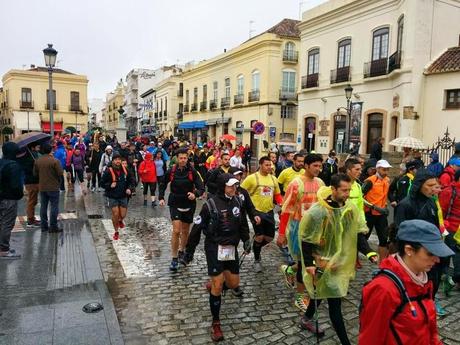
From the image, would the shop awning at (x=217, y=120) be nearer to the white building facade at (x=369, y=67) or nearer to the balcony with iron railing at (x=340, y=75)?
the white building facade at (x=369, y=67)

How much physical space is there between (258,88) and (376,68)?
1235cm

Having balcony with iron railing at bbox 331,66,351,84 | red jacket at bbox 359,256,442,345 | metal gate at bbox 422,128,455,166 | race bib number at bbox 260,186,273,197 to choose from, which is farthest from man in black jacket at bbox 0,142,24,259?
balcony with iron railing at bbox 331,66,351,84

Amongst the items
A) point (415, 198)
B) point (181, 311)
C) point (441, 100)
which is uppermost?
point (441, 100)

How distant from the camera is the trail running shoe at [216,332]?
14.0ft

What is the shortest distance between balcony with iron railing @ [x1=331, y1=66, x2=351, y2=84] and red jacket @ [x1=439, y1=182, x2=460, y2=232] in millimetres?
17820

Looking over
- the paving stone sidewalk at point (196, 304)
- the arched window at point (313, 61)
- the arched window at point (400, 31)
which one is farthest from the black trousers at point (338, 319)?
the arched window at point (313, 61)

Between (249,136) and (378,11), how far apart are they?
14628 millimetres

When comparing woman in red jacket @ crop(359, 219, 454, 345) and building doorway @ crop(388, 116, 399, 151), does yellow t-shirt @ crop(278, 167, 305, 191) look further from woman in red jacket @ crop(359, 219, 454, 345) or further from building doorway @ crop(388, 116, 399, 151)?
building doorway @ crop(388, 116, 399, 151)

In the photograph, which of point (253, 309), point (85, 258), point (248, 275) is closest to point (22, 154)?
point (85, 258)

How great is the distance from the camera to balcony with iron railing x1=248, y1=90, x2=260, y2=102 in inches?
1257

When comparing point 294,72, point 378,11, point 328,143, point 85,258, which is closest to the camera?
point 85,258

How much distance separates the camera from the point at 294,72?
31297 mm

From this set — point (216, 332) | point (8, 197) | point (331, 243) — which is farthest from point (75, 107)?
point (331, 243)

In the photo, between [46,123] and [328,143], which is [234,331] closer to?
[328,143]
